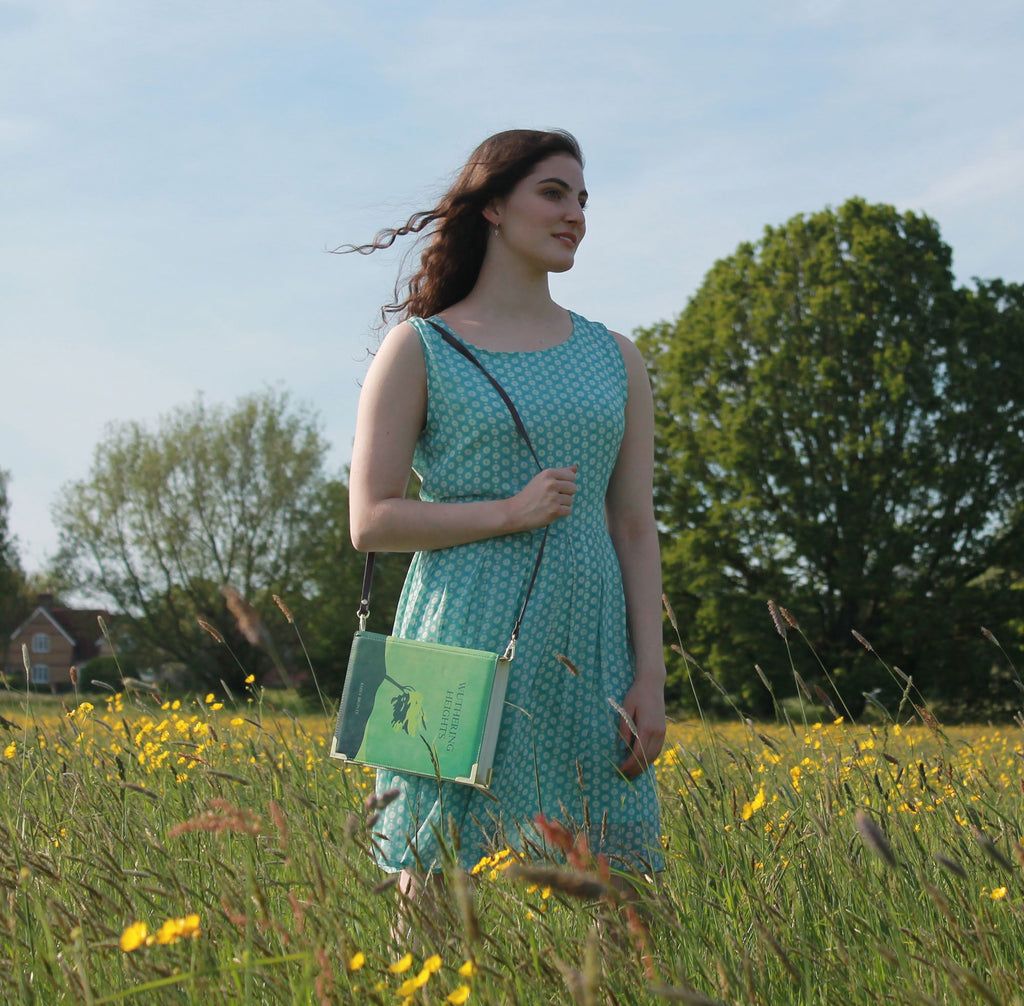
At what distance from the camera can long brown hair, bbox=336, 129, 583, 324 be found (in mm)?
2883

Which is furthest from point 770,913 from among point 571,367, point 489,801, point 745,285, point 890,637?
point 745,285

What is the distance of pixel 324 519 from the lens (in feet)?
117

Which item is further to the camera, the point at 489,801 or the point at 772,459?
the point at 772,459

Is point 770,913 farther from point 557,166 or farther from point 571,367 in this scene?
point 557,166

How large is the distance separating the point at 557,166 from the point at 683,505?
2356 centimetres

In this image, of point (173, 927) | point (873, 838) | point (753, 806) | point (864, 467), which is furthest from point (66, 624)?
point (873, 838)

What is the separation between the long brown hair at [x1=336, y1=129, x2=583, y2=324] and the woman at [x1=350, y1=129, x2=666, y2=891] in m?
0.01

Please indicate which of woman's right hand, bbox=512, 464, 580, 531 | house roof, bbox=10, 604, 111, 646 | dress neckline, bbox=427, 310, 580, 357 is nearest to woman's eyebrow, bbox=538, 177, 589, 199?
dress neckline, bbox=427, 310, 580, 357

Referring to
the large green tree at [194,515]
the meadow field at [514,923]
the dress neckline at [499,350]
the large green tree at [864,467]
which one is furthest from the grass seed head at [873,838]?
the large green tree at [194,515]

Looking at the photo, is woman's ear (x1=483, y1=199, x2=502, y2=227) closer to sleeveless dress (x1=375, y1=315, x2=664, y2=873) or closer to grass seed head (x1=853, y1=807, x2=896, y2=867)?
sleeveless dress (x1=375, y1=315, x2=664, y2=873)

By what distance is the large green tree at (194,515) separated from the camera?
35.2 metres

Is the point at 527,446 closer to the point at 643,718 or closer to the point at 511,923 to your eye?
the point at 643,718

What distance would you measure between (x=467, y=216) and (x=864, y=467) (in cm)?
2246

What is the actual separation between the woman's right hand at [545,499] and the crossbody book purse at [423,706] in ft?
0.56
